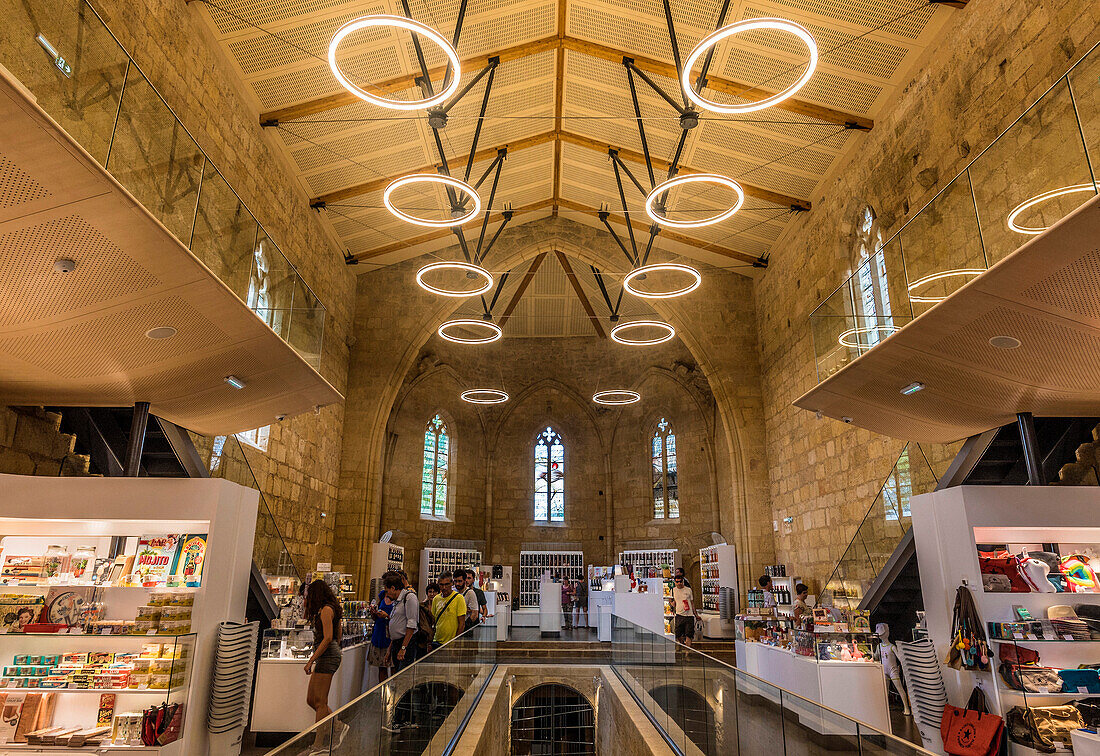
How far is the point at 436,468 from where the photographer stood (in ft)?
75.5

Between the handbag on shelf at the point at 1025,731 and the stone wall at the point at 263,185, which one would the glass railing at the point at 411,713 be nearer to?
the stone wall at the point at 263,185

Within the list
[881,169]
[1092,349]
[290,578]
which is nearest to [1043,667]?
[1092,349]

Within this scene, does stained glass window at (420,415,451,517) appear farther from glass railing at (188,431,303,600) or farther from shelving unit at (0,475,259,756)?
shelving unit at (0,475,259,756)

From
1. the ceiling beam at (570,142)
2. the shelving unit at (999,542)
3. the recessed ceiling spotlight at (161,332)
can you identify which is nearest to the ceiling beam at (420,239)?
the ceiling beam at (570,142)

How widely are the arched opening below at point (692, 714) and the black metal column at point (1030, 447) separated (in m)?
4.38

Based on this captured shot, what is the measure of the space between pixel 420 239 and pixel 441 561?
917 centimetres

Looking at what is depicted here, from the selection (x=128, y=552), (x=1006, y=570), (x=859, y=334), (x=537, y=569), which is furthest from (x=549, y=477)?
(x=1006, y=570)

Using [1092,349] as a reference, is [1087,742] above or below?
below

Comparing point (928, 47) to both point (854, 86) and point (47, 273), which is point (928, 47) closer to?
point (854, 86)

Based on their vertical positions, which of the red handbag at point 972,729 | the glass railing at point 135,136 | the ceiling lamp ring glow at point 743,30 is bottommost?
the red handbag at point 972,729

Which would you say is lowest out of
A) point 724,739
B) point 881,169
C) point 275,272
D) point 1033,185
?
point 724,739

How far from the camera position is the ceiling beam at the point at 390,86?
41.2 ft

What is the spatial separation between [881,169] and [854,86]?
147 cm

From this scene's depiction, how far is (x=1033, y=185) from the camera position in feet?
18.1
